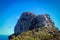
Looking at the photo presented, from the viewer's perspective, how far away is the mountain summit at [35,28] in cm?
10065

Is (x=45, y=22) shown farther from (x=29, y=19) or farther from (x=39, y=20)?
(x=29, y=19)

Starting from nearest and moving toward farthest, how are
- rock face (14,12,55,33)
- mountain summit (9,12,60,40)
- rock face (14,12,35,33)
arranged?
mountain summit (9,12,60,40), rock face (14,12,55,33), rock face (14,12,35,33)

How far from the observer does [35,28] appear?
13012cm

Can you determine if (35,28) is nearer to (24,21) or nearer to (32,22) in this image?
(32,22)

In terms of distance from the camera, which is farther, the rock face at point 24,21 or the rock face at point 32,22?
the rock face at point 24,21

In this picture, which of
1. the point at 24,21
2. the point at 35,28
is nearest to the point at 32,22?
the point at 35,28

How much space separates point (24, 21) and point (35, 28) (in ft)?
161

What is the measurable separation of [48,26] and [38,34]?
25099mm

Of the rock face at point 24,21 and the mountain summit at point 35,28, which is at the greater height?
the rock face at point 24,21

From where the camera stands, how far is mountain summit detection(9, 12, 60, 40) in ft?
330

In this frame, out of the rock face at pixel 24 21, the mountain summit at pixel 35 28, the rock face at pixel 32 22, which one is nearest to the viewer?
the mountain summit at pixel 35 28

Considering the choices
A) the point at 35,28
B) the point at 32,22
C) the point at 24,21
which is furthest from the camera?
the point at 24,21

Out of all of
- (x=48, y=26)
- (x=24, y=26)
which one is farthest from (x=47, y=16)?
(x=24, y=26)

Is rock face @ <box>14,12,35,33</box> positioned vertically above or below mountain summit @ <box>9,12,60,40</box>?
above
